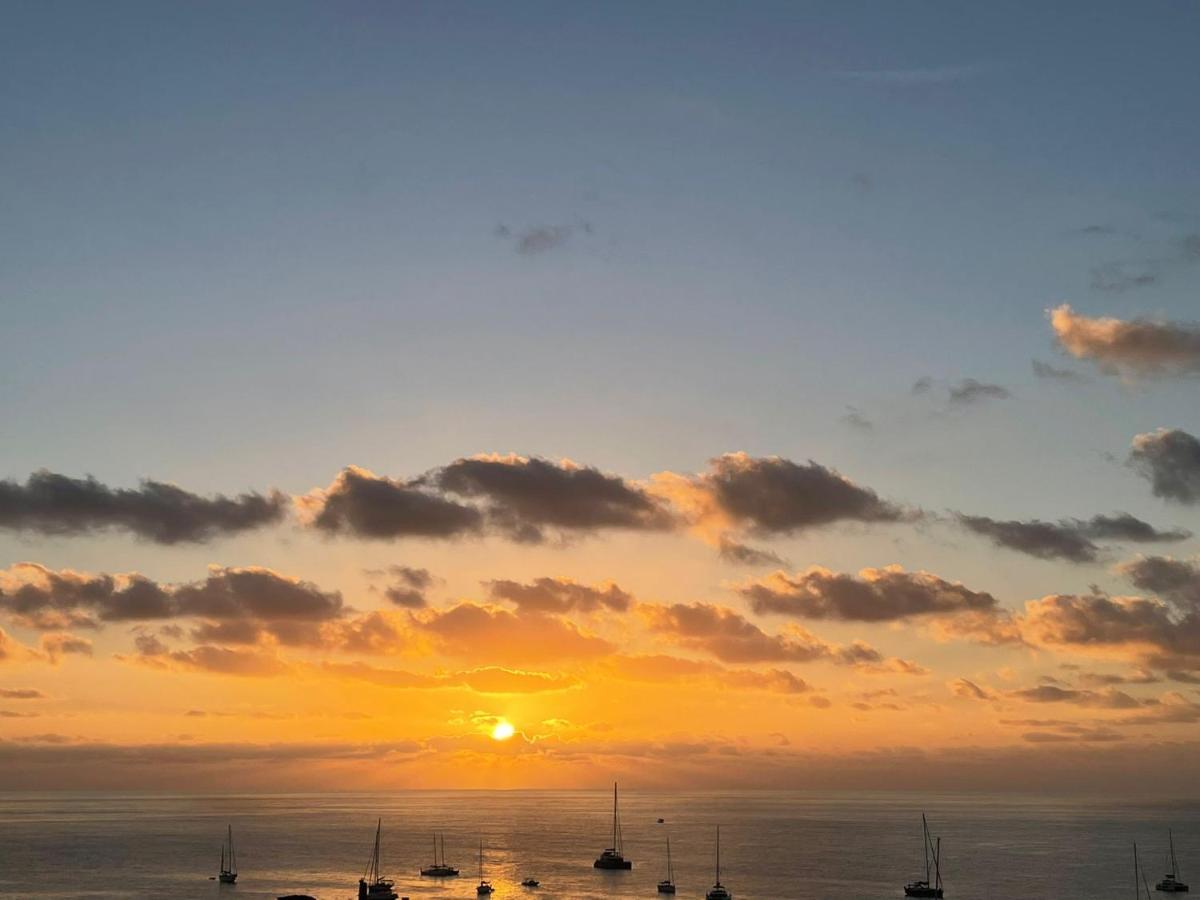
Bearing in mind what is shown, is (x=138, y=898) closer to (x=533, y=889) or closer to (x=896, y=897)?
(x=533, y=889)

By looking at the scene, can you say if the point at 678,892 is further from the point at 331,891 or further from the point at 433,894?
the point at 331,891

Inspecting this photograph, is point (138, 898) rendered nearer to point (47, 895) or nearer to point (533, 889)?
point (47, 895)

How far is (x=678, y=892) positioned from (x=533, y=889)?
23.8 m

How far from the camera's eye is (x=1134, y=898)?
7505 inches

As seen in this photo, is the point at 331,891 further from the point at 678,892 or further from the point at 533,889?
the point at 678,892

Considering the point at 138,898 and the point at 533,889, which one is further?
the point at 533,889

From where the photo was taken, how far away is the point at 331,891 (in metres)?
195

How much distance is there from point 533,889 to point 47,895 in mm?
76656

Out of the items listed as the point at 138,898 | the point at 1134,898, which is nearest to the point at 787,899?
the point at 1134,898

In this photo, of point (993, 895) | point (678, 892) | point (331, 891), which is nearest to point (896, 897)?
point (993, 895)

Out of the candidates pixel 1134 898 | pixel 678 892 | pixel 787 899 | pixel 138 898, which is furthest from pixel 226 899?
pixel 1134 898

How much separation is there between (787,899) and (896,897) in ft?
56.9

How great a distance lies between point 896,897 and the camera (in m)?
188

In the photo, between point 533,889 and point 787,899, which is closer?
point 787,899
